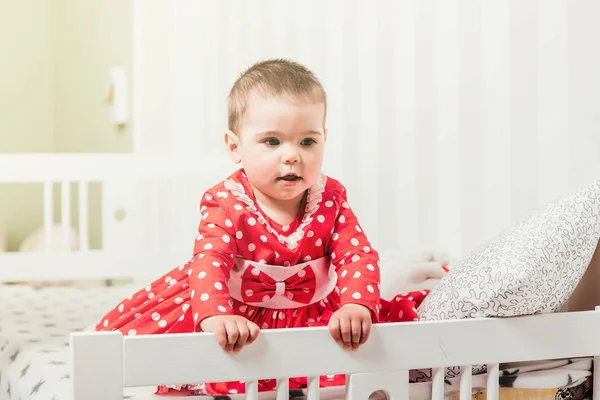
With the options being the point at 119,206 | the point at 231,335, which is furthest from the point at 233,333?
the point at 119,206

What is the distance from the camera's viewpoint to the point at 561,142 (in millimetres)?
1546

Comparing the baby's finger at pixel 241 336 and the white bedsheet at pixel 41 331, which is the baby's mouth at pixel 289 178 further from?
the white bedsheet at pixel 41 331

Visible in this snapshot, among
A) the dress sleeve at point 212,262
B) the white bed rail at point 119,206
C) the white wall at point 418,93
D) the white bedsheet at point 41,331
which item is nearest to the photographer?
the dress sleeve at point 212,262

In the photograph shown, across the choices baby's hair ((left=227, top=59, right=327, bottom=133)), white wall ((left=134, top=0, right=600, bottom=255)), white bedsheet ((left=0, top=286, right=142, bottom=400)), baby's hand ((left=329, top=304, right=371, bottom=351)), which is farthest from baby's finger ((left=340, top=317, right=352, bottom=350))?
white wall ((left=134, top=0, right=600, bottom=255))

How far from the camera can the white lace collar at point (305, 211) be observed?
113 cm

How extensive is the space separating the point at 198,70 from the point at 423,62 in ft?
3.08

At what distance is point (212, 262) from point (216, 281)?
38 mm

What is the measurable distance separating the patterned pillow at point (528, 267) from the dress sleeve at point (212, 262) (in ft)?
1.01

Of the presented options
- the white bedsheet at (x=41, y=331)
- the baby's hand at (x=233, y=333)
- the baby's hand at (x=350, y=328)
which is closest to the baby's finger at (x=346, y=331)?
the baby's hand at (x=350, y=328)

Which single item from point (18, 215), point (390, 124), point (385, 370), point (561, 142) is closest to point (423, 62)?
point (390, 124)

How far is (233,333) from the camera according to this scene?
90 cm

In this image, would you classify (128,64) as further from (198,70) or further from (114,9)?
(198,70)

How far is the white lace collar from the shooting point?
1126 millimetres

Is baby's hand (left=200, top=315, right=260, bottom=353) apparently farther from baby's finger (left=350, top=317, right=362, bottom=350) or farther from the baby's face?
the baby's face
